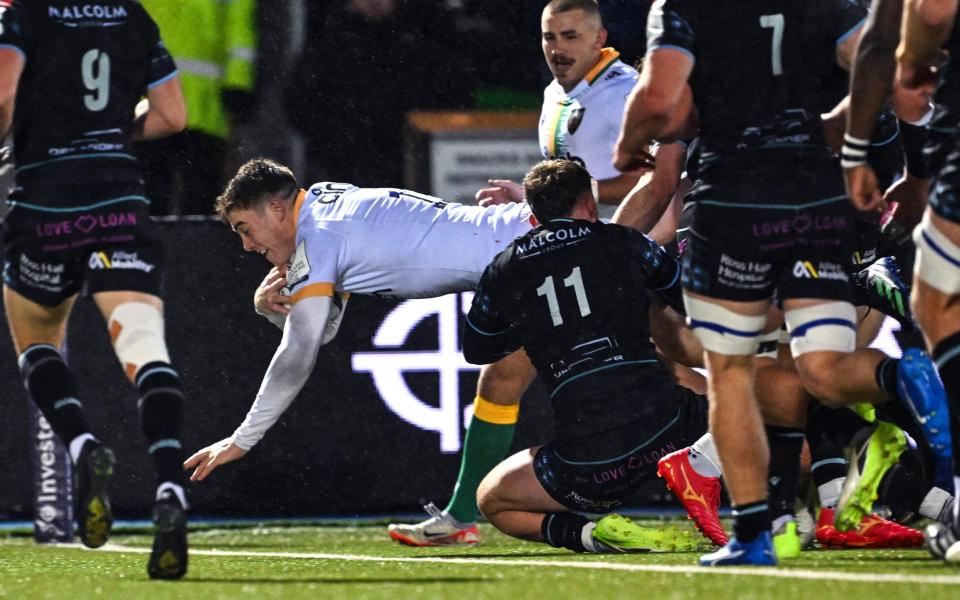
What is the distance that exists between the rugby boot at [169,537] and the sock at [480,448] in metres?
2.24

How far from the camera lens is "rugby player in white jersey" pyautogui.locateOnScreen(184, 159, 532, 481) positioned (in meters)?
7.32

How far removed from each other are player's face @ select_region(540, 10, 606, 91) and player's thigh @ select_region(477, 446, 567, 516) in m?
1.81

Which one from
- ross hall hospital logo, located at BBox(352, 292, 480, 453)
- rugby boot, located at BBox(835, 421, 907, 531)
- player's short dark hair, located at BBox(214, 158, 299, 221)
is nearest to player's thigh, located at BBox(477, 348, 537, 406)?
player's short dark hair, located at BBox(214, 158, 299, 221)

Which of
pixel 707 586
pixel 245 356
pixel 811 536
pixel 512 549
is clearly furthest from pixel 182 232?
pixel 707 586

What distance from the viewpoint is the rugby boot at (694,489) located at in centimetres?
671

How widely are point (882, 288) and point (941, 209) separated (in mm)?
2410

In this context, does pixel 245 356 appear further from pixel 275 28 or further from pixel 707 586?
pixel 707 586

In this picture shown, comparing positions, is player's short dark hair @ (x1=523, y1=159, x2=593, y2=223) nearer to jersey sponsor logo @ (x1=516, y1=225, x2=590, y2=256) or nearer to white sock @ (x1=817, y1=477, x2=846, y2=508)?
jersey sponsor logo @ (x1=516, y1=225, x2=590, y2=256)

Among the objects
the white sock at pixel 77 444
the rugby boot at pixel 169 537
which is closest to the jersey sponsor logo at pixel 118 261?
the white sock at pixel 77 444

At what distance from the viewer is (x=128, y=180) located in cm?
616

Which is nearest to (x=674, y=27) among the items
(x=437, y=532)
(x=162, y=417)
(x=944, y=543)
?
(x=944, y=543)

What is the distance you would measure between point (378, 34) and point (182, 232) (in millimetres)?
2167

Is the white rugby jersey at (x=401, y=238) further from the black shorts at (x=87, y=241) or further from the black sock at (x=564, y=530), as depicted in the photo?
the black shorts at (x=87, y=241)

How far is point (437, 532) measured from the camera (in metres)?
7.76
